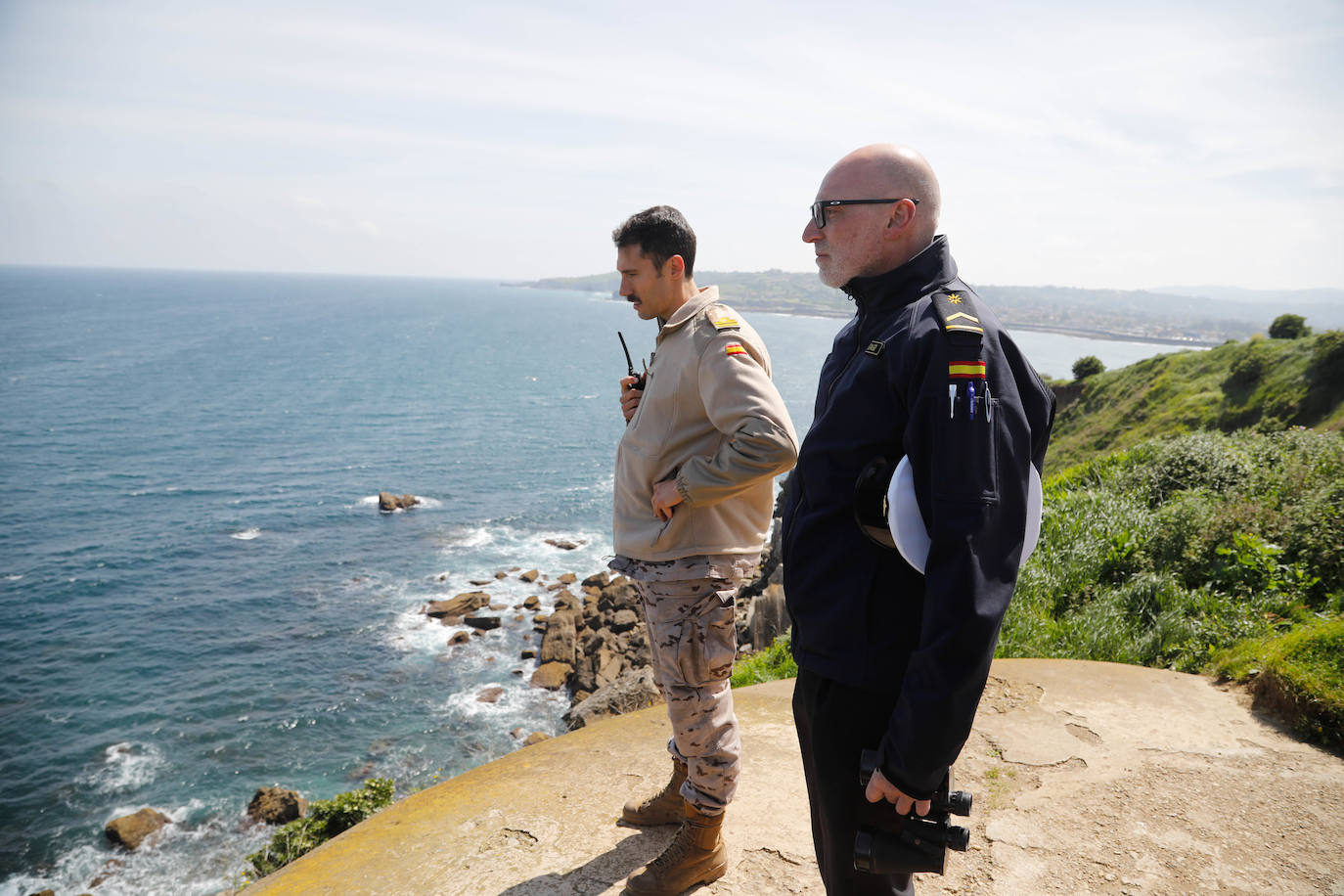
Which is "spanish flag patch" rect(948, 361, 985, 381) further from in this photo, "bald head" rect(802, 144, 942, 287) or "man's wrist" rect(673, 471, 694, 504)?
"man's wrist" rect(673, 471, 694, 504)

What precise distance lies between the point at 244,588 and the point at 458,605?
7537mm

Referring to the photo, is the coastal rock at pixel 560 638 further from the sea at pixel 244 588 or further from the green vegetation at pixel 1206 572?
the green vegetation at pixel 1206 572

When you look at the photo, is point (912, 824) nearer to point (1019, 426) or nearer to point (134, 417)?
point (1019, 426)

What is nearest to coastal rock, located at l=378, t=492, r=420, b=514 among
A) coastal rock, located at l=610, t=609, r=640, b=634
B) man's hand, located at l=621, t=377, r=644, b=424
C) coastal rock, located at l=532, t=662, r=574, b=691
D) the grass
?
coastal rock, located at l=610, t=609, r=640, b=634

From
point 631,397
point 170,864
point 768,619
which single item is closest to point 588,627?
point 768,619

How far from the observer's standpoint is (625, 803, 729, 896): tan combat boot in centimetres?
301

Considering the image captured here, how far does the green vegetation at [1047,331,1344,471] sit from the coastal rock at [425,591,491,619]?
787 inches

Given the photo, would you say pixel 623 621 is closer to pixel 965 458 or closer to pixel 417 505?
pixel 417 505

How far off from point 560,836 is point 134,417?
55.6 m

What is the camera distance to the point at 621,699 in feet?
44.5

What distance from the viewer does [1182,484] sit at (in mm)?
7727

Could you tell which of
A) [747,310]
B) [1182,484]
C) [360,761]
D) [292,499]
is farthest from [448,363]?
[747,310]

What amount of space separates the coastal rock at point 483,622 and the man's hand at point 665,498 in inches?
807

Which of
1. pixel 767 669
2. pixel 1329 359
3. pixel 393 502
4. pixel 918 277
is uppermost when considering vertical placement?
pixel 918 277
